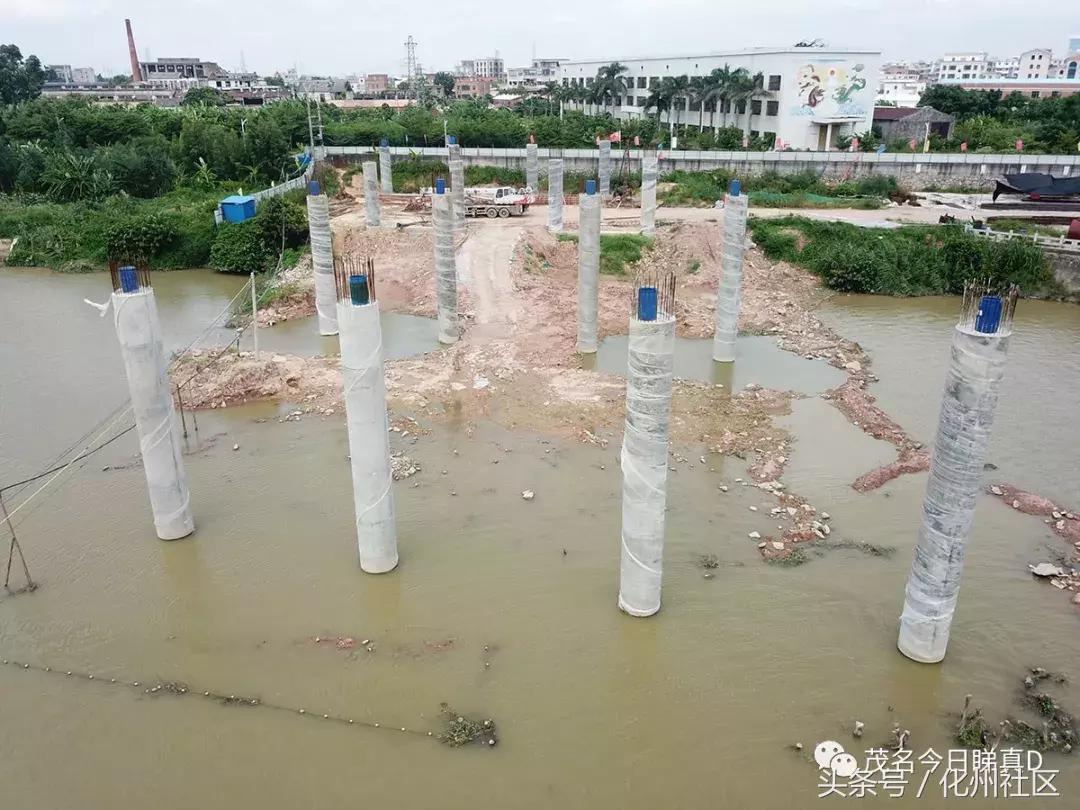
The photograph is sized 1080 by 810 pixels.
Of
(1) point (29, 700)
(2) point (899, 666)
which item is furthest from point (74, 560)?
(2) point (899, 666)

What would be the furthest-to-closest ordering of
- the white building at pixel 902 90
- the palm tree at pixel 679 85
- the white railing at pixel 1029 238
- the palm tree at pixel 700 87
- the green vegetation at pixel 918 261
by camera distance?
the white building at pixel 902 90
the palm tree at pixel 679 85
the palm tree at pixel 700 87
the green vegetation at pixel 918 261
the white railing at pixel 1029 238

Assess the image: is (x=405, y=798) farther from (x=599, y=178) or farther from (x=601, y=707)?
(x=599, y=178)

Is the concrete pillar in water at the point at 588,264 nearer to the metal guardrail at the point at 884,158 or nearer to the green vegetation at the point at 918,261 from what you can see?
the green vegetation at the point at 918,261

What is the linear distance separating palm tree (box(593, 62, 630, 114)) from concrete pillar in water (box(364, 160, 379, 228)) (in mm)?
34102

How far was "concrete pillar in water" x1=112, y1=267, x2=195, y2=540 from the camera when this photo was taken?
462 inches

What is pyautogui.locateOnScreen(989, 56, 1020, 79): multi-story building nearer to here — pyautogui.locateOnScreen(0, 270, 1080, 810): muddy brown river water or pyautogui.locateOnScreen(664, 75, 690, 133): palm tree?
pyautogui.locateOnScreen(664, 75, 690, 133): palm tree

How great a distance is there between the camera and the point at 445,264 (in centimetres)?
2223

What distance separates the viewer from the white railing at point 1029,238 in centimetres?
2862

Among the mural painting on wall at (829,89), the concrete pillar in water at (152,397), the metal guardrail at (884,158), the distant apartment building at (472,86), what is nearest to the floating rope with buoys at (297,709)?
the concrete pillar in water at (152,397)

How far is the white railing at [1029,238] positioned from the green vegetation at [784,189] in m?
7.19

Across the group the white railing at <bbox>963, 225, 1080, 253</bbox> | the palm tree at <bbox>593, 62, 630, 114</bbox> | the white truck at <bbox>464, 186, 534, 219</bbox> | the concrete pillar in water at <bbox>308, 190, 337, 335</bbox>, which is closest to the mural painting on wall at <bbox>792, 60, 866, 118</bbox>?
the palm tree at <bbox>593, 62, 630, 114</bbox>

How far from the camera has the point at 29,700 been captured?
10102mm

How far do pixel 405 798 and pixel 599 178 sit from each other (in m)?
36.7

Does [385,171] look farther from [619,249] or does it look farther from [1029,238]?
[1029,238]
